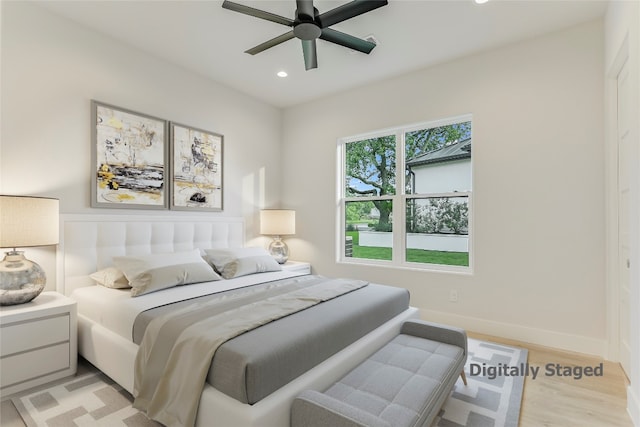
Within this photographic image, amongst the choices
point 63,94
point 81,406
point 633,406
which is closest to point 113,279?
point 81,406

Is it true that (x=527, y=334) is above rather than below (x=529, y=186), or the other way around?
below

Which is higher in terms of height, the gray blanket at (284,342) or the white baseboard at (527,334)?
the gray blanket at (284,342)

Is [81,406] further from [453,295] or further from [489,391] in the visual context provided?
[453,295]

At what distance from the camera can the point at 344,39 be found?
2461 mm

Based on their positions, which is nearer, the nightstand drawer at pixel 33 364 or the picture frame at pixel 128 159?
the nightstand drawer at pixel 33 364

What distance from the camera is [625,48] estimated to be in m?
2.20

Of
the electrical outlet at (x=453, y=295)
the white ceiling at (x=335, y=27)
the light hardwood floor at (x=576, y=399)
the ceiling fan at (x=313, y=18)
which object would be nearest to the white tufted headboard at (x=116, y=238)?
the white ceiling at (x=335, y=27)

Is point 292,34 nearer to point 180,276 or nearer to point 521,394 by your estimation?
point 180,276

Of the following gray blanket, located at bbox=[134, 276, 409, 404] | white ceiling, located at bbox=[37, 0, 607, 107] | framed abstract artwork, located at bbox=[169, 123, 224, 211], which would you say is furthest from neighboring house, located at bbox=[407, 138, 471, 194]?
framed abstract artwork, located at bbox=[169, 123, 224, 211]

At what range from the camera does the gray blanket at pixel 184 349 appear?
1541 mm

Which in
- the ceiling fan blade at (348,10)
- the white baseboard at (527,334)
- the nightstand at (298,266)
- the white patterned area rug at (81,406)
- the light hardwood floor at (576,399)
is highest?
the ceiling fan blade at (348,10)

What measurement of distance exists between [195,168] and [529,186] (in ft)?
11.4

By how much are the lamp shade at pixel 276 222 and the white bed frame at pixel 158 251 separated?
1.06 ft

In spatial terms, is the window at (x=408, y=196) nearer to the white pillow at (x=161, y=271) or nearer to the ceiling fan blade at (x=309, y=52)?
the ceiling fan blade at (x=309, y=52)
